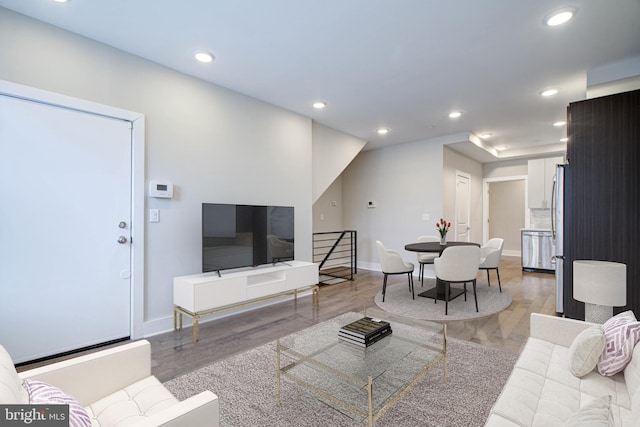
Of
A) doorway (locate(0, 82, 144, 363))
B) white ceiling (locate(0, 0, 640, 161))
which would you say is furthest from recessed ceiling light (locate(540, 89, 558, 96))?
doorway (locate(0, 82, 144, 363))

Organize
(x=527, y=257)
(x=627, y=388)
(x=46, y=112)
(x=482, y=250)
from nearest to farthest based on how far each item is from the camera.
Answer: (x=627, y=388) → (x=46, y=112) → (x=482, y=250) → (x=527, y=257)

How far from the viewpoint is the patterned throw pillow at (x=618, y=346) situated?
4.93 ft

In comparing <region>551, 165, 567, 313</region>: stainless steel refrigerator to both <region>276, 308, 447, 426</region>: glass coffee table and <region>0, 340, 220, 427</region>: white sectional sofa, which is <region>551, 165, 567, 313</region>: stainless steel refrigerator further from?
<region>0, 340, 220, 427</region>: white sectional sofa

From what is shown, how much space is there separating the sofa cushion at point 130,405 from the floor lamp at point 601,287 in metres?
2.63

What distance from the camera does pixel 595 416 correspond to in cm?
92

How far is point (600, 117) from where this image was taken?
309 centimetres

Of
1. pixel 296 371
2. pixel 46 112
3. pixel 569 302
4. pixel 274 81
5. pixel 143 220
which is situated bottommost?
pixel 296 371

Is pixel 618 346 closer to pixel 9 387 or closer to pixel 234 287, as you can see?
pixel 9 387

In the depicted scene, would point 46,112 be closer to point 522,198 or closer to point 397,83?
point 397,83

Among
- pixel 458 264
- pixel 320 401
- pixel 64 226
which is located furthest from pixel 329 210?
pixel 320 401

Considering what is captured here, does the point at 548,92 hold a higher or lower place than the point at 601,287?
higher

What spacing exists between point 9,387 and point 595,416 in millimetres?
1776

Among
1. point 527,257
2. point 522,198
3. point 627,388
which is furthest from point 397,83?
point 522,198

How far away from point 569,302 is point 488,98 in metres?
2.67
